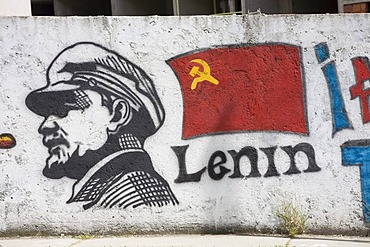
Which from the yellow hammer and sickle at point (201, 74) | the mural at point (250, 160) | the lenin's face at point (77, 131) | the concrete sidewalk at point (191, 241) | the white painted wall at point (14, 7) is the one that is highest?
the white painted wall at point (14, 7)

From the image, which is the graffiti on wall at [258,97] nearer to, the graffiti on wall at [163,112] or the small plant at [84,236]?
the graffiti on wall at [163,112]

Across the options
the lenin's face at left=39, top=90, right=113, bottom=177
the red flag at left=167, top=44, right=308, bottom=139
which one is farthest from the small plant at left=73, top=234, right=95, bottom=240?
the red flag at left=167, top=44, right=308, bottom=139

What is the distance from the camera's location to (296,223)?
23.8 feet

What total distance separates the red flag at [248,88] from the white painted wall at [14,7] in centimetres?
463

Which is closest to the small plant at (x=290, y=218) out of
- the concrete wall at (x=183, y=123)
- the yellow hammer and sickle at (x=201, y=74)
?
the concrete wall at (x=183, y=123)

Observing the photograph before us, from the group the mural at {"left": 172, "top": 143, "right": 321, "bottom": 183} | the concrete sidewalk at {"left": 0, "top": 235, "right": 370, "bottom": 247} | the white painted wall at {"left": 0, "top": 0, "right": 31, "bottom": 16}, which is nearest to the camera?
the concrete sidewalk at {"left": 0, "top": 235, "right": 370, "bottom": 247}

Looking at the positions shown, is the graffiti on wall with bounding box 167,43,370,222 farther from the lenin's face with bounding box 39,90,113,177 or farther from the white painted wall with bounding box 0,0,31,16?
the white painted wall with bounding box 0,0,31,16

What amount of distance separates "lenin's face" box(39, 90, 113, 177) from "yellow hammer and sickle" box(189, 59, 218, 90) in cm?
93

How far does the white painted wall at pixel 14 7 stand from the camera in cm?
1080

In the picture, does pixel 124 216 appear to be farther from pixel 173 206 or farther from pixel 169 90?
pixel 169 90

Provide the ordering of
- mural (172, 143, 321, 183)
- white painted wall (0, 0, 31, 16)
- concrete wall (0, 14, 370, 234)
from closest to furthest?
concrete wall (0, 14, 370, 234) < mural (172, 143, 321, 183) < white painted wall (0, 0, 31, 16)

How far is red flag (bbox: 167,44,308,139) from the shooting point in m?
7.27

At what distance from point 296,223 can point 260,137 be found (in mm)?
954

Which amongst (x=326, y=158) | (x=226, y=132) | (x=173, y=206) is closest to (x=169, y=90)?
(x=226, y=132)
